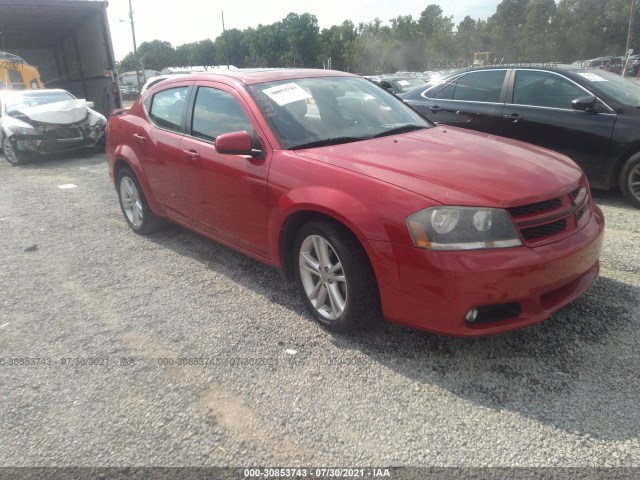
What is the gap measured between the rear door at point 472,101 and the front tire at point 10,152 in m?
8.11

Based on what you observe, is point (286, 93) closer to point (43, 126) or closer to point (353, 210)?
point (353, 210)

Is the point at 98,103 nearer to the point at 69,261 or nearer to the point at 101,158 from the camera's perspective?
the point at 101,158

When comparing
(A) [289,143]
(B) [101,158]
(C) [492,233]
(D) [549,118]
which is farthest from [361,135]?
(B) [101,158]

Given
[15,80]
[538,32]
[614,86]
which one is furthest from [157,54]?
[614,86]

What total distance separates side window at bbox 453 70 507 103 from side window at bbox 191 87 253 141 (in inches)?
154

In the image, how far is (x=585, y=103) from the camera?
5102mm

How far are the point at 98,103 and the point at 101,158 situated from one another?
22.9 feet

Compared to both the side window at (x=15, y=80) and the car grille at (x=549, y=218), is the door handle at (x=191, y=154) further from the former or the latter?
the side window at (x=15, y=80)

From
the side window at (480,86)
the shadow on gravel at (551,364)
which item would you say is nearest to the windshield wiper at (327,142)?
the shadow on gravel at (551,364)

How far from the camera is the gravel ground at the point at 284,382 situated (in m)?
2.06

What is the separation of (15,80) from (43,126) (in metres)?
8.20

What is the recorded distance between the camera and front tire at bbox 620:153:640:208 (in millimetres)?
4914

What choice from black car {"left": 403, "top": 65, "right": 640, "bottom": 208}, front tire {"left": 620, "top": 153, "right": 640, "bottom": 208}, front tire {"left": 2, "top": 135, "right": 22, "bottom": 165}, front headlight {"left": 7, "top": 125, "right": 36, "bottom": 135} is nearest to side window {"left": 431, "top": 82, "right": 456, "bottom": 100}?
black car {"left": 403, "top": 65, "right": 640, "bottom": 208}

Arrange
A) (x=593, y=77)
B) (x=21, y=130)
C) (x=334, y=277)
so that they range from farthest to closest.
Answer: (x=21, y=130)
(x=593, y=77)
(x=334, y=277)
